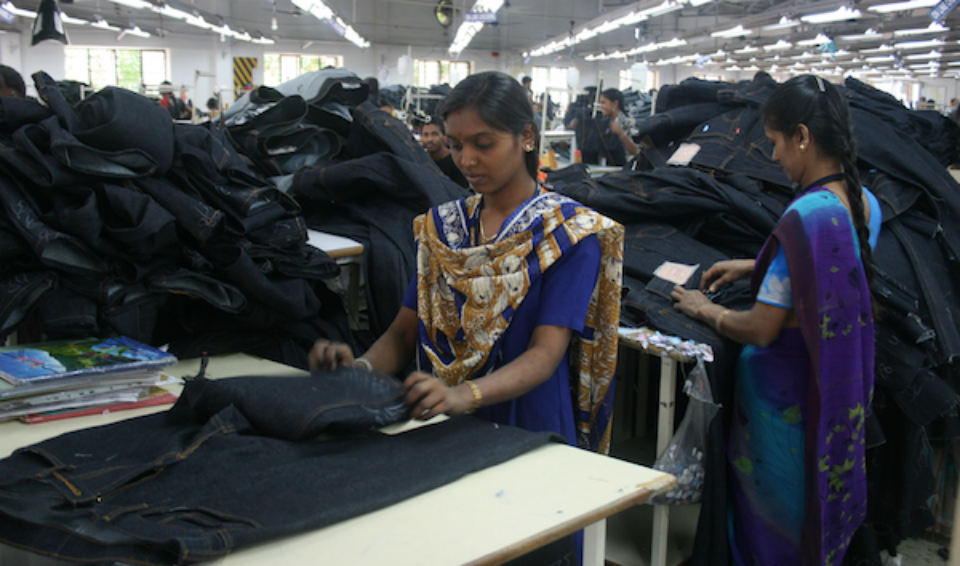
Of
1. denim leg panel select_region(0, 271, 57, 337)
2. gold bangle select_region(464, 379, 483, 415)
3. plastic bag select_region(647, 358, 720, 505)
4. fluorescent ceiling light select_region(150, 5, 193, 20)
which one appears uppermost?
fluorescent ceiling light select_region(150, 5, 193, 20)

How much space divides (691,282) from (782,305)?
1.58 feet

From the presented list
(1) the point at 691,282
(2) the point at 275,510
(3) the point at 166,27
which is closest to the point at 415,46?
(3) the point at 166,27

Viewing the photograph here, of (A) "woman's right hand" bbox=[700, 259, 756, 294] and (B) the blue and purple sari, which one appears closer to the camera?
(B) the blue and purple sari

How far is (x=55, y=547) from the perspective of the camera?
0.77m

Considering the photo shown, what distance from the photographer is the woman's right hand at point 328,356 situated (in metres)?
1.26

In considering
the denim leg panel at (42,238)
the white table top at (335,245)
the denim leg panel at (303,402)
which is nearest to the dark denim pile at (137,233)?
the denim leg panel at (42,238)

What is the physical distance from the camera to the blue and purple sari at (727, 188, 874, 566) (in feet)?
5.43

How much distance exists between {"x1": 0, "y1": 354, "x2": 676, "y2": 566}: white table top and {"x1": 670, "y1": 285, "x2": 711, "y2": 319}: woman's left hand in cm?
104

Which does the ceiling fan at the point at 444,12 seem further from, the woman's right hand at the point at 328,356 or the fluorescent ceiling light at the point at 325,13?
the woman's right hand at the point at 328,356

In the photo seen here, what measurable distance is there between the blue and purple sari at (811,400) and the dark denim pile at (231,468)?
90cm

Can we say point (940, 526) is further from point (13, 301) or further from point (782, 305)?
point (13, 301)

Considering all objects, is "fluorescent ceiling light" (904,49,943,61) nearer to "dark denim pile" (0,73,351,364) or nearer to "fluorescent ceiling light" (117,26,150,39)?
"fluorescent ceiling light" (117,26,150,39)

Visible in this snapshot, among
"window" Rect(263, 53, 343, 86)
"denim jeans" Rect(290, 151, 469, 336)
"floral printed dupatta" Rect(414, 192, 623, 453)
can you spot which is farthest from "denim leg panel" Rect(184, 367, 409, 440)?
"window" Rect(263, 53, 343, 86)

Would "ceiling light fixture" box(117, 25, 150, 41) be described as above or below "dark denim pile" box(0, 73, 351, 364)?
above
